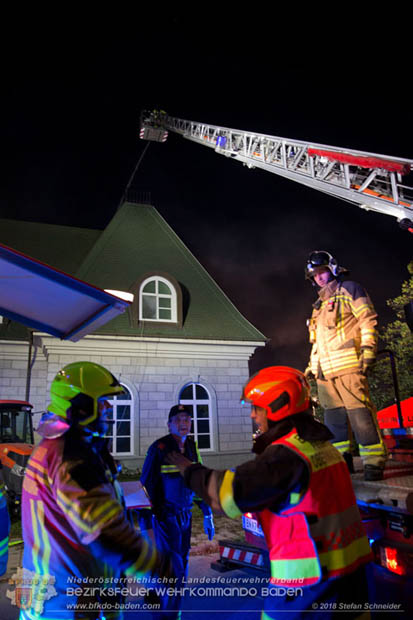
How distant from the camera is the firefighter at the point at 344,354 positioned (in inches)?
147

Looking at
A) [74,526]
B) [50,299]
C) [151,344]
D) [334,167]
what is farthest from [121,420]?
[74,526]

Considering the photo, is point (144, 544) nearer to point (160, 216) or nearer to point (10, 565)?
point (10, 565)

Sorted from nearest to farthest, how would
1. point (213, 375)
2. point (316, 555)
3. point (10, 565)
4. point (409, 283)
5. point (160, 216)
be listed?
point (316, 555)
point (10, 565)
point (213, 375)
point (160, 216)
point (409, 283)

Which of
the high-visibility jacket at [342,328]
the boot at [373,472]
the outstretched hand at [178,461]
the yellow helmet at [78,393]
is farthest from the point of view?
the high-visibility jacket at [342,328]

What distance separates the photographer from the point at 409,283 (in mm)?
23641

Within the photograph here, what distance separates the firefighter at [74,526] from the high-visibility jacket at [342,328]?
269 centimetres

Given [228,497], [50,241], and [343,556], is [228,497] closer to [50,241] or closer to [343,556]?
[343,556]

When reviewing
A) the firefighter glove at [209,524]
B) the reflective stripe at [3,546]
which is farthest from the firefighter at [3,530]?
the firefighter glove at [209,524]

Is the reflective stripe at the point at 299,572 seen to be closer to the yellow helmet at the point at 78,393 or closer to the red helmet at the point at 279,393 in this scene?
the red helmet at the point at 279,393

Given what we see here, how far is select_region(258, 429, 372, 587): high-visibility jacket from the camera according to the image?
1872mm

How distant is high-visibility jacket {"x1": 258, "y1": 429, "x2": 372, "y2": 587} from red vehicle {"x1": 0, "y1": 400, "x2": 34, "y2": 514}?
811 centimetres

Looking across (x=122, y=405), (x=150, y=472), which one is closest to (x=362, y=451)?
(x=150, y=472)

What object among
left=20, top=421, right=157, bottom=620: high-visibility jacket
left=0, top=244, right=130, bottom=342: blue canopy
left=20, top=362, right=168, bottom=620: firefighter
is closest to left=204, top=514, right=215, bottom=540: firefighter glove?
→ left=20, top=362, right=168, bottom=620: firefighter

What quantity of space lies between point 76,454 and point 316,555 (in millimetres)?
1278
